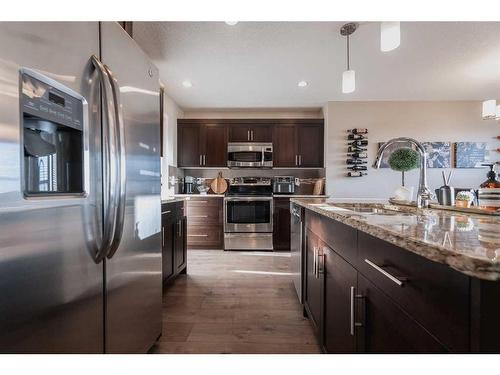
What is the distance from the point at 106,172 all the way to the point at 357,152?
3.95 m

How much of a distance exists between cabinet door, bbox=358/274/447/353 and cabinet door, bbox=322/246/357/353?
0.08 m

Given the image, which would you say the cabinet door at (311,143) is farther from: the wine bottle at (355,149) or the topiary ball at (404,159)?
the topiary ball at (404,159)

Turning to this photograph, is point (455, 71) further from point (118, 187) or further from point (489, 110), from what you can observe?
point (118, 187)

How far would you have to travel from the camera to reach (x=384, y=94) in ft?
12.7

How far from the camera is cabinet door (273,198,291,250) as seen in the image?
13.2 ft

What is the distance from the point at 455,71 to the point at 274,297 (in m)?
3.44

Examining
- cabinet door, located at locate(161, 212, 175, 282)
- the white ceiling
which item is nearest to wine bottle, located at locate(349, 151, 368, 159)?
the white ceiling

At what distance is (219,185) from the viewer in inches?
179

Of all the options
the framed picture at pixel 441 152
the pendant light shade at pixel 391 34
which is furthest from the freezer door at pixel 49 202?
the framed picture at pixel 441 152

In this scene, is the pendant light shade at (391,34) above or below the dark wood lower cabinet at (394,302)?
above

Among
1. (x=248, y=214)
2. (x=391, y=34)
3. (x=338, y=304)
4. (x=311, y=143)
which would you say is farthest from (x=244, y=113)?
(x=338, y=304)

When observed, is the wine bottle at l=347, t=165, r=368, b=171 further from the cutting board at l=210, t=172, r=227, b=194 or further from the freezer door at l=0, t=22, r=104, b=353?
the freezer door at l=0, t=22, r=104, b=353

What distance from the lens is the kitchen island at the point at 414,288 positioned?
0.43 metres

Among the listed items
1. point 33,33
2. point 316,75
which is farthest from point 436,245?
point 316,75
